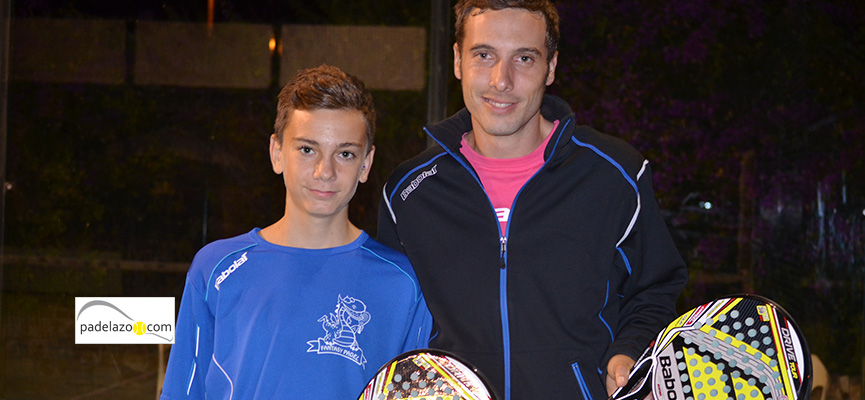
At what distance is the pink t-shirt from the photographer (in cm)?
178

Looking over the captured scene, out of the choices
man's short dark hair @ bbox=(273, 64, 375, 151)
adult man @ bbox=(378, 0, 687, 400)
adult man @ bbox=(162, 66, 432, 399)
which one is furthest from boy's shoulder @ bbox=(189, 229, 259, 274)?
adult man @ bbox=(378, 0, 687, 400)

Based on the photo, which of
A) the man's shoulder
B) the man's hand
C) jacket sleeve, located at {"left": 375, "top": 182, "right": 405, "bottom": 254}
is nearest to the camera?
the man's hand

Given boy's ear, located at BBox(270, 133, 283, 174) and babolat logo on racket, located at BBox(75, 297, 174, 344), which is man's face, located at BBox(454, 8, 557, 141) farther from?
babolat logo on racket, located at BBox(75, 297, 174, 344)

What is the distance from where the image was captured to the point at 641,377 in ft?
4.99

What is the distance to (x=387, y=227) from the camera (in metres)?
1.93

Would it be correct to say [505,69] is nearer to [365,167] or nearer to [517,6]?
[517,6]

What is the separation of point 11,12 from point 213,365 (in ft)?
8.54

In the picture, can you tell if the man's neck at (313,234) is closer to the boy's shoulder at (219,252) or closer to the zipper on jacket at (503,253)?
the boy's shoulder at (219,252)

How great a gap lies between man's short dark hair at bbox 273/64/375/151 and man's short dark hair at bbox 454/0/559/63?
27cm

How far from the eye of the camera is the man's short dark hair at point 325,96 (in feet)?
5.73

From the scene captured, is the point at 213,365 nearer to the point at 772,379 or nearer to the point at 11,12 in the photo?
the point at 772,379

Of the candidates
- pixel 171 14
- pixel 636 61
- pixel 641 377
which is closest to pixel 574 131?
pixel 641 377

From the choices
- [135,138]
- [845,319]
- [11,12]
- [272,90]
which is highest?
[11,12]

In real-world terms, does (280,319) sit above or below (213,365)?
above
